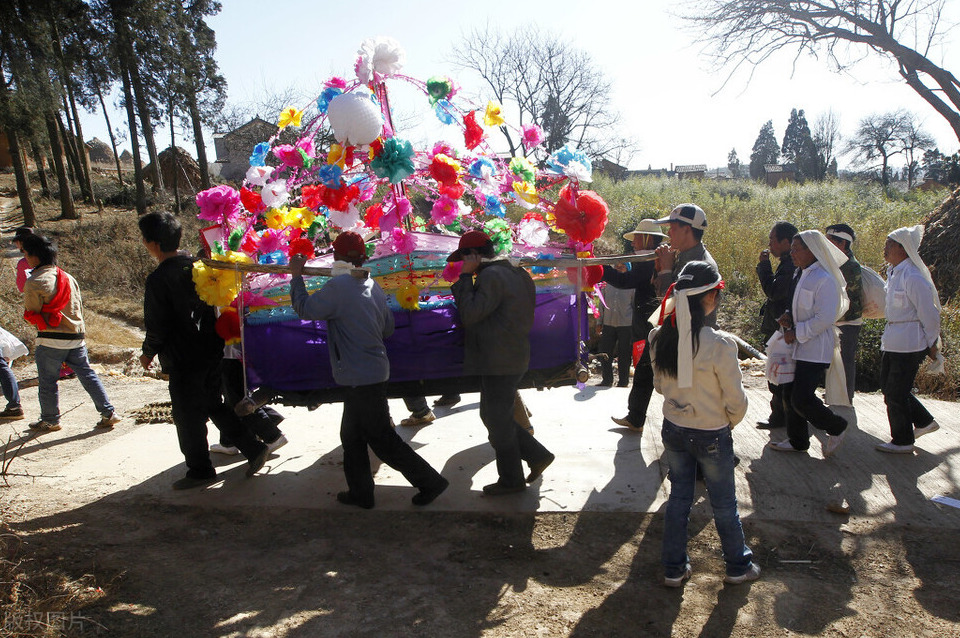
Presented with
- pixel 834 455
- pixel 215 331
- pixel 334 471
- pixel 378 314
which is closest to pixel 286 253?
pixel 215 331

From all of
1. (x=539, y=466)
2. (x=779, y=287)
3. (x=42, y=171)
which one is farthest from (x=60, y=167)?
(x=779, y=287)

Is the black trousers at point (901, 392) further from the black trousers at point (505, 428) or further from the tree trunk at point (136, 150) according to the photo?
the tree trunk at point (136, 150)

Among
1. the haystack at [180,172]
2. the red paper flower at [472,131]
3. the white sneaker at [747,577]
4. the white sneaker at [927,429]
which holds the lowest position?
the white sneaker at [927,429]

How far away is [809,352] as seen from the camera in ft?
14.5

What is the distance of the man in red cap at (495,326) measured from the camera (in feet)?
12.4

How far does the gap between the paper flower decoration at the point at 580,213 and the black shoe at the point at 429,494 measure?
1.80m

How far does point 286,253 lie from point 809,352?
3.71 metres

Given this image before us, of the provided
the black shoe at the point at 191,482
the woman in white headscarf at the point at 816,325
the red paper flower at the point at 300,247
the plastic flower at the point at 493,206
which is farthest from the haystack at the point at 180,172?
the woman in white headscarf at the point at 816,325

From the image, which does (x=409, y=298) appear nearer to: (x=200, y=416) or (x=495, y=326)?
(x=495, y=326)

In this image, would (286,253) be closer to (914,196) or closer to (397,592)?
(397,592)

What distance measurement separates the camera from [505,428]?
4047mm

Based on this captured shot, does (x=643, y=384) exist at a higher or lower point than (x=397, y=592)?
higher

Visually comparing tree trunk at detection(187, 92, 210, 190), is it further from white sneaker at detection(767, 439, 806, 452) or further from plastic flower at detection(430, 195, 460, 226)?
white sneaker at detection(767, 439, 806, 452)

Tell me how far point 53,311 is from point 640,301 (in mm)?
5098
